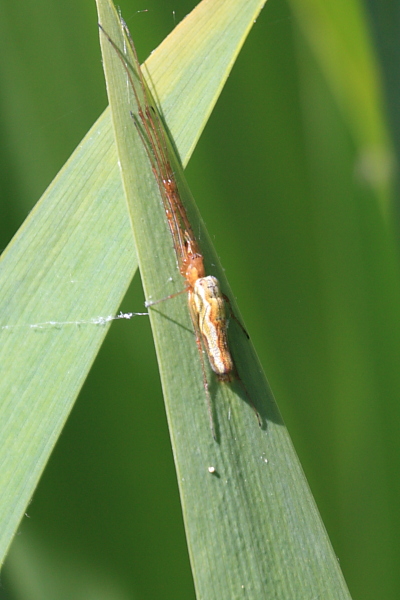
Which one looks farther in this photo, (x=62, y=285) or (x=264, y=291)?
(x=264, y=291)

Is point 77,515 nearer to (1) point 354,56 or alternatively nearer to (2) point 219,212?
(2) point 219,212

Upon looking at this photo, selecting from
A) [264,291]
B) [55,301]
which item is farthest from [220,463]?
[264,291]

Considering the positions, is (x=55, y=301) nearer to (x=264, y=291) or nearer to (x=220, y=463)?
(x=220, y=463)

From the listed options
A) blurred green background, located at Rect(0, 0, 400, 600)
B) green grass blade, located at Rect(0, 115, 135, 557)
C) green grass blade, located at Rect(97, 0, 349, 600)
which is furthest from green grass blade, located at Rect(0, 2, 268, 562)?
blurred green background, located at Rect(0, 0, 400, 600)

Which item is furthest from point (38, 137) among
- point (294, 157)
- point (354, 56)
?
point (354, 56)

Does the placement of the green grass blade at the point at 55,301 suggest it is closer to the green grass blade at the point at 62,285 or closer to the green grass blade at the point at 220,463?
the green grass blade at the point at 62,285

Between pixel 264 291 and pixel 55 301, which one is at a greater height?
pixel 55 301

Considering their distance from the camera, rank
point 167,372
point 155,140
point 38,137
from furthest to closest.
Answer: point 38,137, point 155,140, point 167,372
